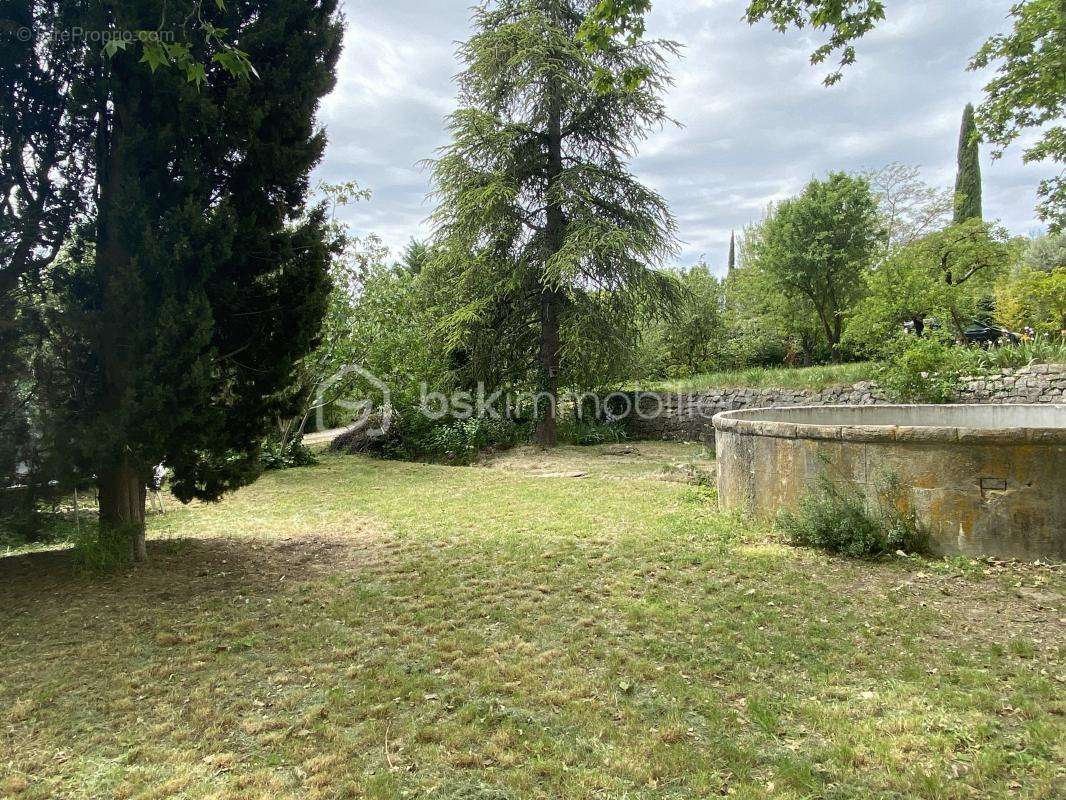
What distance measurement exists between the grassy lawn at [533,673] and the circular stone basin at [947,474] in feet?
0.94

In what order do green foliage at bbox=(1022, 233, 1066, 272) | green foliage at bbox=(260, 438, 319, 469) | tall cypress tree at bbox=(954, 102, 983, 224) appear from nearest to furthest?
green foliage at bbox=(260, 438, 319, 469), tall cypress tree at bbox=(954, 102, 983, 224), green foliage at bbox=(1022, 233, 1066, 272)

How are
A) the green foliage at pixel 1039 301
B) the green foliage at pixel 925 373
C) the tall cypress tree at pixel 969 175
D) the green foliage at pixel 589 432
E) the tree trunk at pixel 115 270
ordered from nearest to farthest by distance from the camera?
the tree trunk at pixel 115 270 → the green foliage at pixel 925 373 → the green foliage at pixel 589 432 → the green foliage at pixel 1039 301 → the tall cypress tree at pixel 969 175

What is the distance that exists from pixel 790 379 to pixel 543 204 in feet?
22.8

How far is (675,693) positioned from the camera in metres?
2.68

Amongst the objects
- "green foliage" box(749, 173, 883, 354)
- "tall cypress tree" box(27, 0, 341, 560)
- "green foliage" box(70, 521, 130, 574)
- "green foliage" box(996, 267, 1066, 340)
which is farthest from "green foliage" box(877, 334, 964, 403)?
"green foliage" box(70, 521, 130, 574)

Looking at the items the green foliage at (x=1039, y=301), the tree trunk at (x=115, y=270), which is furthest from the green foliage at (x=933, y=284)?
the tree trunk at (x=115, y=270)

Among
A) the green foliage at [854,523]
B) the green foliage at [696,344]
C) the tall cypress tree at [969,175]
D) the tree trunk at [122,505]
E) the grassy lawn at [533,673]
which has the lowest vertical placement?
the grassy lawn at [533,673]

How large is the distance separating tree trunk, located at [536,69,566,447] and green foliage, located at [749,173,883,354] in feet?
35.2

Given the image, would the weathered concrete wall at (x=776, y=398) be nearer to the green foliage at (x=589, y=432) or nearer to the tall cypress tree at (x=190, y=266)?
the green foliage at (x=589, y=432)

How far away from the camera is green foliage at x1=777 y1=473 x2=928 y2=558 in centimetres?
457

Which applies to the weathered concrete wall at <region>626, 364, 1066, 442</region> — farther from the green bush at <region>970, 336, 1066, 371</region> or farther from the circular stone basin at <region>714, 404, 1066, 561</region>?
the circular stone basin at <region>714, 404, 1066, 561</region>

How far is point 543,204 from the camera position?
498 inches

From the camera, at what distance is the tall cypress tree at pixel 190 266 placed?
3861 millimetres

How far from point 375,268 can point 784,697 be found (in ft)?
41.6
